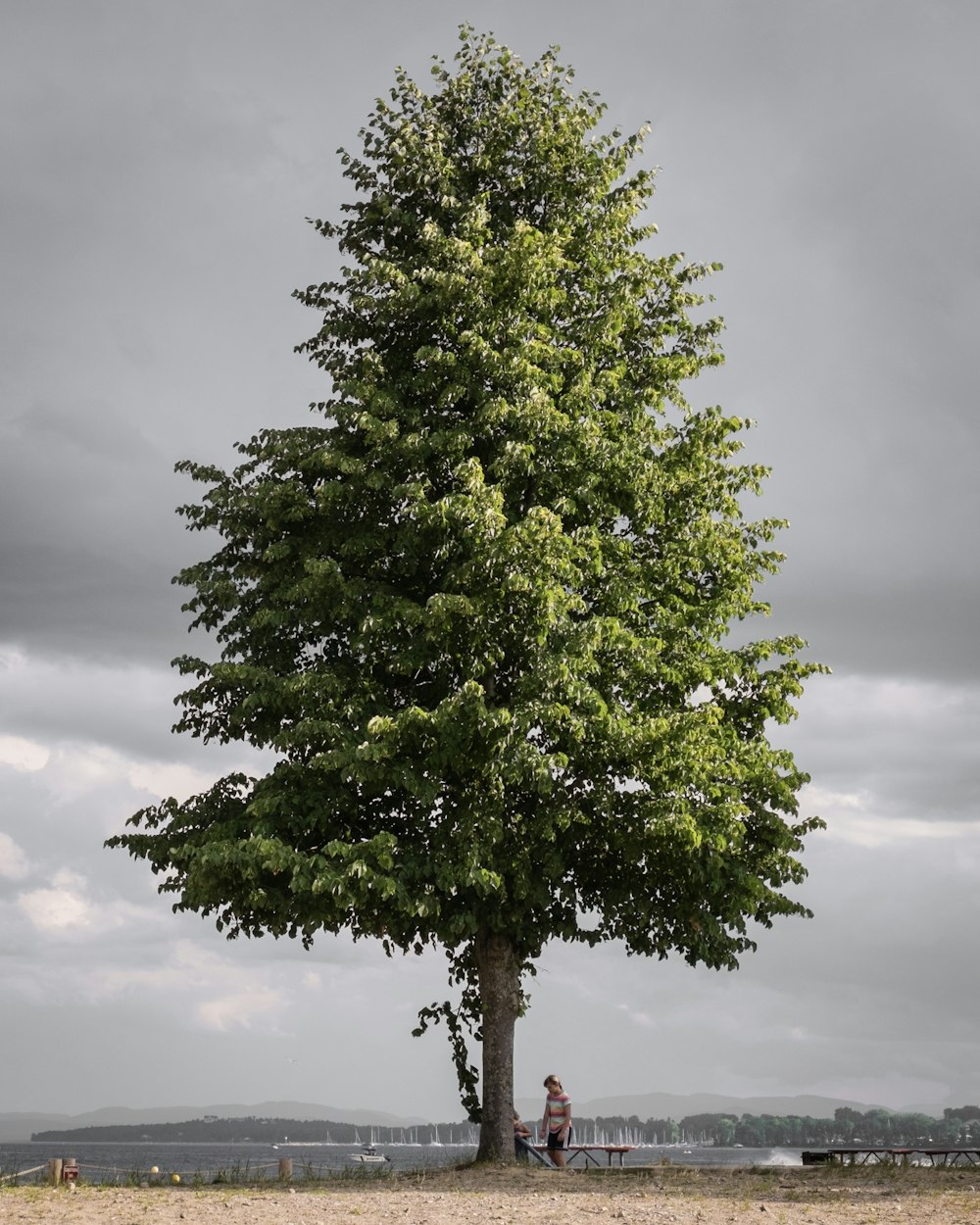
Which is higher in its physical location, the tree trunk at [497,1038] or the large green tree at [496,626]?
the large green tree at [496,626]

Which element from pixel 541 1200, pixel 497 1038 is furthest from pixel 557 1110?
pixel 541 1200

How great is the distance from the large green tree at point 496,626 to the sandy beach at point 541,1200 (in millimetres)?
3404

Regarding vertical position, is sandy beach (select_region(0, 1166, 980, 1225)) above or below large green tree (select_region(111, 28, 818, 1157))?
below

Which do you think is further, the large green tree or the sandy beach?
the large green tree

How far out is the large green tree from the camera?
68.1ft

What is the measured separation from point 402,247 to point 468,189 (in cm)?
192

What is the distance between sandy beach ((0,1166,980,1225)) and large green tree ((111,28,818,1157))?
3.40m

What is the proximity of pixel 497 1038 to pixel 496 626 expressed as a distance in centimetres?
720

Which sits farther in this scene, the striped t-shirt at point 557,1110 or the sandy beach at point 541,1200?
the striped t-shirt at point 557,1110

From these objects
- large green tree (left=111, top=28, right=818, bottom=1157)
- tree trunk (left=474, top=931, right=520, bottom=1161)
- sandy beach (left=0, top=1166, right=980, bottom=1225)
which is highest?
large green tree (left=111, top=28, right=818, bottom=1157)

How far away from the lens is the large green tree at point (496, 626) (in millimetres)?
20750

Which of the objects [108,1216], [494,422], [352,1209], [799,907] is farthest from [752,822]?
[108,1216]

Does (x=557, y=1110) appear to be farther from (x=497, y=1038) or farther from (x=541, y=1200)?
(x=541, y=1200)

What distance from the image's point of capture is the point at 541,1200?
1609cm
